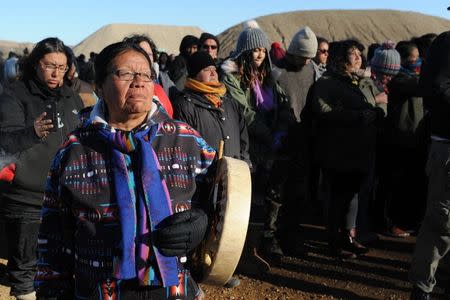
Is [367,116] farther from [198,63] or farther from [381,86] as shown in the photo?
[198,63]

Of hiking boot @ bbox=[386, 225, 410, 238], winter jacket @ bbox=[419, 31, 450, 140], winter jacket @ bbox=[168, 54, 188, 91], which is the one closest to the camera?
winter jacket @ bbox=[419, 31, 450, 140]

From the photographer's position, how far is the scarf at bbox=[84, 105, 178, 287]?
184cm

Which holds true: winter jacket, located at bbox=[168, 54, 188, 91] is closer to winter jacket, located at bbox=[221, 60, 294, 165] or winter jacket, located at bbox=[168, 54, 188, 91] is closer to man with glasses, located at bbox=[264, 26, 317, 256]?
man with glasses, located at bbox=[264, 26, 317, 256]

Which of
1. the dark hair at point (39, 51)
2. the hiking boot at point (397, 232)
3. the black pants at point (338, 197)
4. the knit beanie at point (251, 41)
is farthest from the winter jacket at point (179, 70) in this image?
the dark hair at point (39, 51)

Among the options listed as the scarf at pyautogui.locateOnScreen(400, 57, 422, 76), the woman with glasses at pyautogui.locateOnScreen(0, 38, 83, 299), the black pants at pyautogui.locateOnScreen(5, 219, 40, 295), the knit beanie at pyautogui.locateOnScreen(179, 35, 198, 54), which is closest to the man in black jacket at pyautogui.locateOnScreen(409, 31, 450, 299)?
the scarf at pyautogui.locateOnScreen(400, 57, 422, 76)

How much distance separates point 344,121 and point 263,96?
779mm

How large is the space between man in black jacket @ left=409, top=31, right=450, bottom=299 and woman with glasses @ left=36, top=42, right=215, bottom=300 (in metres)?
2.22

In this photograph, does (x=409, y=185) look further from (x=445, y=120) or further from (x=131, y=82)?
(x=131, y=82)

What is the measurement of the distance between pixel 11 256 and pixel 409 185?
402 centimetres

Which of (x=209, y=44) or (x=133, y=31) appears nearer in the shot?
(x=209, y=44)

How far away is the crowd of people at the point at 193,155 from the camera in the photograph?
1.88 meters

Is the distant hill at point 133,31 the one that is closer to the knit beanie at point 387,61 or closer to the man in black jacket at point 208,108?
the knit beanie at point 387,61

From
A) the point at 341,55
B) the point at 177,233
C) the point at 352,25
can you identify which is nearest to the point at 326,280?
the point at 341,55

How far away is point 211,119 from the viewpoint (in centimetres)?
384
